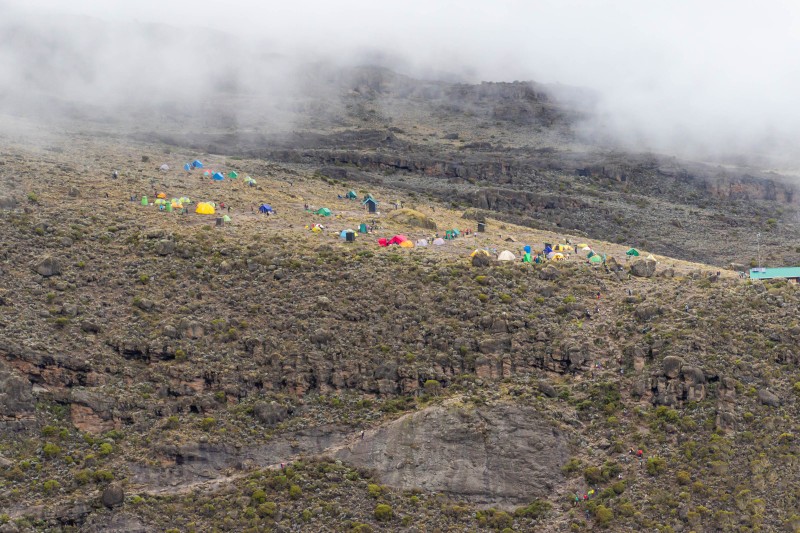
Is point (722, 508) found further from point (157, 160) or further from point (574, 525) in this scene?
point (157, 160)

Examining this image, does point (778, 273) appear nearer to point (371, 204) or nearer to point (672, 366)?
point (672, 366)

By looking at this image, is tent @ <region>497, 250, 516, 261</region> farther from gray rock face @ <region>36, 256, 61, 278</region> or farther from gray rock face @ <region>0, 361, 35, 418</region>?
gray rock face @ <region>0, 361, 35, 418</region>

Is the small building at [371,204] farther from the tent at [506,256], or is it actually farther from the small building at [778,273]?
the small building at [778,273]

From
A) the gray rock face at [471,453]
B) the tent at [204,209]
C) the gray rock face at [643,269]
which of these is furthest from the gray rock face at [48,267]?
the gray rock face at [643,269]

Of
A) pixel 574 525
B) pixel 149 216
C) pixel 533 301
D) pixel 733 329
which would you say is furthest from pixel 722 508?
pixel 149 216

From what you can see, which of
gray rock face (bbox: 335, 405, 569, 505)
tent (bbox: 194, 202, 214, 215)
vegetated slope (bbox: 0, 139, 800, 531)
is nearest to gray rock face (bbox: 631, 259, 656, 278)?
vegetated slope (bbox: 0, 139, 800, 531)

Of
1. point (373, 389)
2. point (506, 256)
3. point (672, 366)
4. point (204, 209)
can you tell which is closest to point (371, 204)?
point (204, 209)
